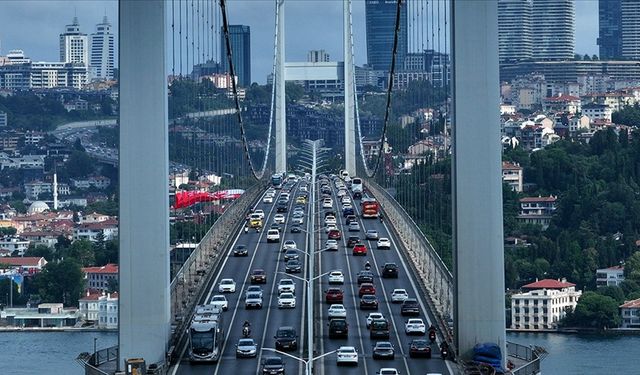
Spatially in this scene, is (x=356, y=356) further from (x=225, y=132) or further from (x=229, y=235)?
(x=225, y=132)

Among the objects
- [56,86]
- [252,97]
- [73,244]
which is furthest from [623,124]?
[56,86]

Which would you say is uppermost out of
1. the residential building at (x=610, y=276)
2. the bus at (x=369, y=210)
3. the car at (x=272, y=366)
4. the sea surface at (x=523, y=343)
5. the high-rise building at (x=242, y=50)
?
the high-rise building at (x=242, y=50)

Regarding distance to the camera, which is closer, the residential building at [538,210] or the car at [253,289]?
the car at [253,289]

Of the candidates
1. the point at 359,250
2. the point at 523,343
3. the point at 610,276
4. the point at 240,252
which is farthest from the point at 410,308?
the point at 610,276

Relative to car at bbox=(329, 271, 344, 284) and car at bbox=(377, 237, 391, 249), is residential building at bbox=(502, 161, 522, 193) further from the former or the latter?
car at bbox=(329, 271, 344, 284)

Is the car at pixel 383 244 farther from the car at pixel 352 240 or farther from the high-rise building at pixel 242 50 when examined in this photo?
the high-rise building at pixel 242 50

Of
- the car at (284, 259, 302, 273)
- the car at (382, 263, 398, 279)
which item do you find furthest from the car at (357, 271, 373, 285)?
the car at (284, 259, 302, 273)

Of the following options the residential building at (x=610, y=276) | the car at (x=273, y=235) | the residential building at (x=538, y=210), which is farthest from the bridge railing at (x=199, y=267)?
the residential building at (x=538, y=210)

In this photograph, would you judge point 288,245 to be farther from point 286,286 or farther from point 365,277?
point 286,286
